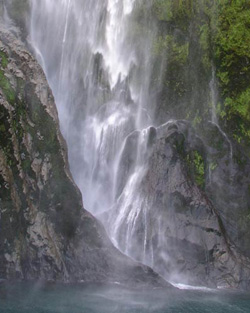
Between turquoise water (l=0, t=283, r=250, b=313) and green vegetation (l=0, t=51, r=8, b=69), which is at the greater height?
green vegetation (l=0, t=51, r=8, b=69)

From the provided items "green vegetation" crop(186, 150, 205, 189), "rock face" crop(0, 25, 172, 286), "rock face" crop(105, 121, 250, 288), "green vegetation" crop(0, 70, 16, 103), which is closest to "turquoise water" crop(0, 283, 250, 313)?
"rock face" crop(0, 25, 172, 286)

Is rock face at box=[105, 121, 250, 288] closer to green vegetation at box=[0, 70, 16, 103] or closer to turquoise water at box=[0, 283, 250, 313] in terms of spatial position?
turquoise water at box=[0, 283, 250, 313]

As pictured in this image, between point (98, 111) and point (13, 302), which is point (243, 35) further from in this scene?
point (13, 302)

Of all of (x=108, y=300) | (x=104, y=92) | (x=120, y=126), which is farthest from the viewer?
(x=104, y=92)

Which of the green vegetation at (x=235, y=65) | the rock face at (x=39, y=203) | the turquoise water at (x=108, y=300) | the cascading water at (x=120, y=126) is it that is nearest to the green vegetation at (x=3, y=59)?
the rock face at (x=39, y=203)

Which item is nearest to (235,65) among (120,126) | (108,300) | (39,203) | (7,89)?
(120,126)

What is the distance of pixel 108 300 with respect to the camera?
38.7 ft

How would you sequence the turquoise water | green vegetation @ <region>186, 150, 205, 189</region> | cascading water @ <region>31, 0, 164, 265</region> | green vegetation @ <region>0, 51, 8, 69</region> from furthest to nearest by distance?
green vegetation @ <region>186, 150, 205, 189</region> < cascading water @ <region>31, 0, 164, 265</region> < green vegetation @ <region>0, 51, 8, 69</region> < the turquoise water

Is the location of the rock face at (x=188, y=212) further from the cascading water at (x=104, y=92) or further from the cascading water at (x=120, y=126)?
the cascading water at (x=104, y=92)

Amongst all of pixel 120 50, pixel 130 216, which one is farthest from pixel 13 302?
pixel 120 50

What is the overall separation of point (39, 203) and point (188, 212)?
4927 mm

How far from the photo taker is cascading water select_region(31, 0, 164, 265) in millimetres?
16656

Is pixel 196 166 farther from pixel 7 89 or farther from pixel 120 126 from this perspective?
pixel 7 89

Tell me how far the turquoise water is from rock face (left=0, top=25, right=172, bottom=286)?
73cm
